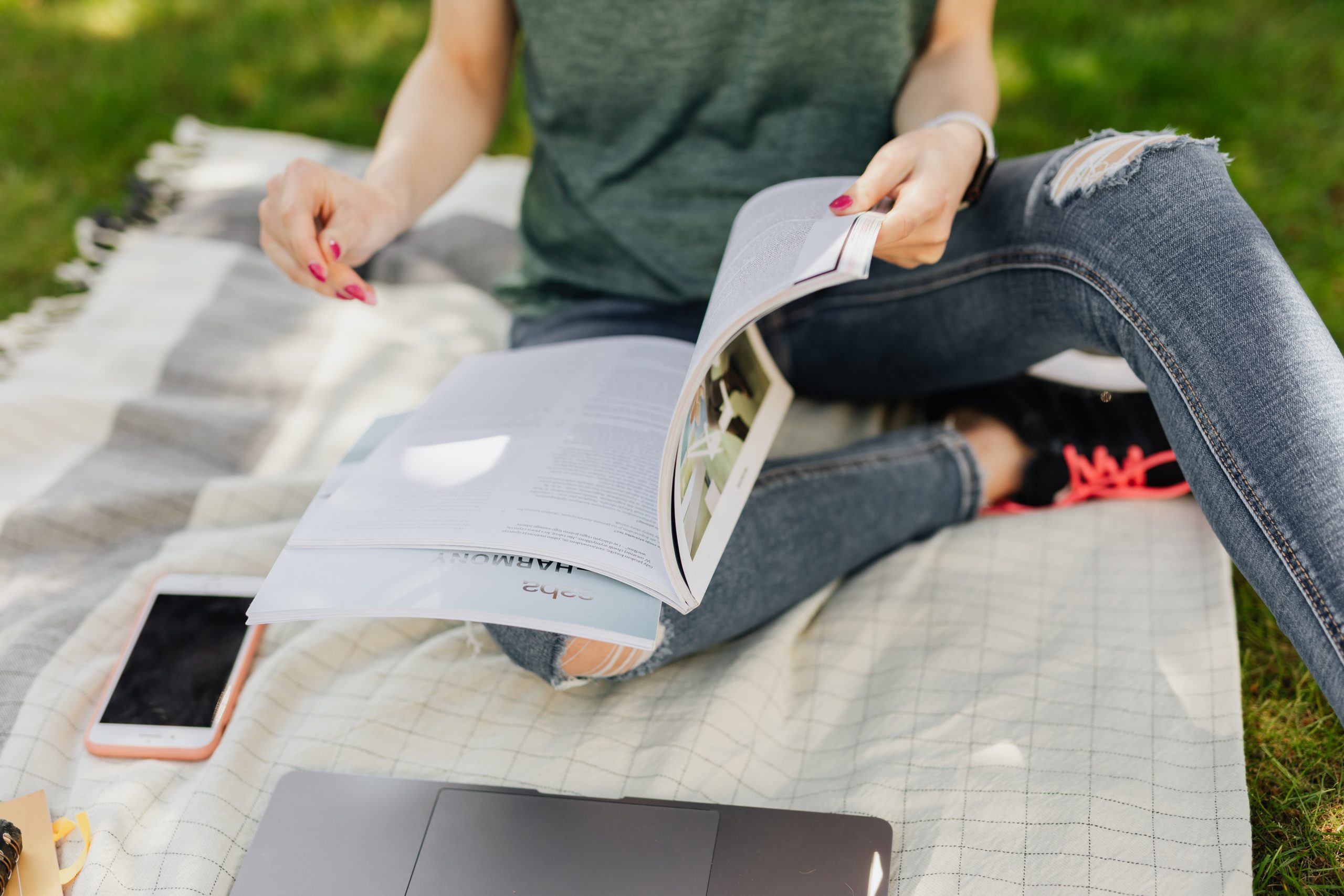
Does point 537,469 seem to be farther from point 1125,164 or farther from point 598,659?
point 1125,164

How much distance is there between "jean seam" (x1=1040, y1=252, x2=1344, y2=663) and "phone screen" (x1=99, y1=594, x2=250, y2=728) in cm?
93

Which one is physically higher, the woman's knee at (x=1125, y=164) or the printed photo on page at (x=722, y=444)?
the woman's knee at (x=1125, y=164)

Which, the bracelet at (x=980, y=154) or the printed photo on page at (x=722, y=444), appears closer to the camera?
the printed photo on page at (x=722, y=444)

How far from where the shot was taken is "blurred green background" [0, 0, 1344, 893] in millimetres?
1648

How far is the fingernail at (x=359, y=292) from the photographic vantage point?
921 millimetres

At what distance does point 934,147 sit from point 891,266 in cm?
27

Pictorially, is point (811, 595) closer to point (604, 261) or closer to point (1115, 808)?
point (1115, 808)

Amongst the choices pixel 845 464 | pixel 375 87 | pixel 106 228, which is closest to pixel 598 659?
pixel 845 464

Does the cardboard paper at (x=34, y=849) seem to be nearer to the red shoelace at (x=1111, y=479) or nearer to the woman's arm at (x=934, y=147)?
the woman's arm at (x=934, y=147)

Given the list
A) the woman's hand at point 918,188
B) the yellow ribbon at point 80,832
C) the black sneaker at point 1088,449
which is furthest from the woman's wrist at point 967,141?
the yellow ribbon at point 80,832

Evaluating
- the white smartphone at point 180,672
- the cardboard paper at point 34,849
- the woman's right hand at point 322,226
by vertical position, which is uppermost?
the woman's right hand at point 322,226

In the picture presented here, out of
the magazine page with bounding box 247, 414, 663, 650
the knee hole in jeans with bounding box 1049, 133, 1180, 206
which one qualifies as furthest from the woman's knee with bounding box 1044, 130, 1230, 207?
the magazine page with bounding box 247, 414, 663, 650

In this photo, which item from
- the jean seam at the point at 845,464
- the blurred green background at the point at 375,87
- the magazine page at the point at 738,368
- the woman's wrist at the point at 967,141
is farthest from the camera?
the blurred green background at the point at 375,87

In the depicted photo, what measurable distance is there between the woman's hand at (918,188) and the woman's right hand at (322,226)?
47 cm
